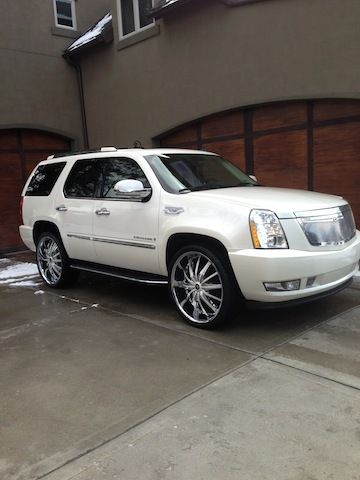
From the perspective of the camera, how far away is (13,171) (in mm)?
11414

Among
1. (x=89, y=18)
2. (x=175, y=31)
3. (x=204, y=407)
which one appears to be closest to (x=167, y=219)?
(x=204, y=407)

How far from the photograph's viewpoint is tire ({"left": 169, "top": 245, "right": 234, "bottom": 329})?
467cm

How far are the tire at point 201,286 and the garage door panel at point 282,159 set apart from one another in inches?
162

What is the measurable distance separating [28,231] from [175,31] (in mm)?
5272

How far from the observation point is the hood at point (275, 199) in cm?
451

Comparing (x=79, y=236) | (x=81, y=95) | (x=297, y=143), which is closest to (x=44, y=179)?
(x=79, y=236)

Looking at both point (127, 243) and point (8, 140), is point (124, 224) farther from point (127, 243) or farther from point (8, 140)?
point (8, 140)

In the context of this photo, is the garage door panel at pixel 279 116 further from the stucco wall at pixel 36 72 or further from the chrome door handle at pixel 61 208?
the stucco wall at pixel 36 72

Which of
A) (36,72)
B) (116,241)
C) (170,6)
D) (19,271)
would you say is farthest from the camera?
(36,72)

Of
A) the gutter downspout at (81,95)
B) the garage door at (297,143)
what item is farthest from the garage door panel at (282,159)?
the gutter downspout at (81,95)

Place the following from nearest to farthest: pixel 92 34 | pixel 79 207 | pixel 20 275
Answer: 1. pixel 79 207
2. pixel 20 275
3. pixel 92 34

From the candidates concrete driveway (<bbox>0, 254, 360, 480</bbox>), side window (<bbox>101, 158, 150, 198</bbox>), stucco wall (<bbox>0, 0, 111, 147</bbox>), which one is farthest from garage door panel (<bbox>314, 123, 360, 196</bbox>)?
stucco wall (<bbox>0, 0, 111, 147</bbox>)

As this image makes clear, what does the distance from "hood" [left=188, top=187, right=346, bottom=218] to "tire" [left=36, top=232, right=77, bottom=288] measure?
2563mm

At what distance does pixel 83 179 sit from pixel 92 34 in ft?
22.7
